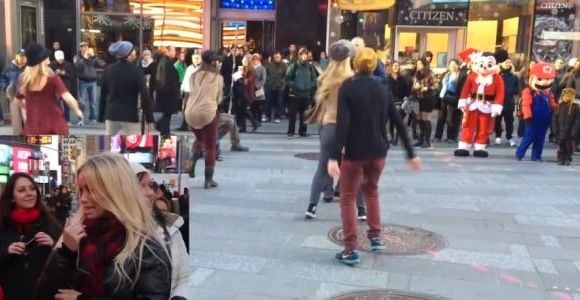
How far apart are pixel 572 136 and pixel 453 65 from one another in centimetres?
311

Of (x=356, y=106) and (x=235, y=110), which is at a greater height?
(x=356, y=106)

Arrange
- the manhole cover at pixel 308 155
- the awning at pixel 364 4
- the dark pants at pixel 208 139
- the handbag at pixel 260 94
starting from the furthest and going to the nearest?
the awning at pixel 364 4 → the handbag at pixel 260 94 → the manhole cover at pixel 308 155 → the dark pants at pixel 208 139

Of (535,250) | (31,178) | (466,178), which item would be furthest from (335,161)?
(466,178)

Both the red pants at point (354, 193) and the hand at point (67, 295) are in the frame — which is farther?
the red pants at point (354, 193)

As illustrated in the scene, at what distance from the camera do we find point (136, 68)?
7.51 metres

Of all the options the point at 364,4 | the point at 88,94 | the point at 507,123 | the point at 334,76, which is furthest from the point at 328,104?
the point at 364,4

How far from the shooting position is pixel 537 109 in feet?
35.2

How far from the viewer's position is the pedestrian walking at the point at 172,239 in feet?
8.08

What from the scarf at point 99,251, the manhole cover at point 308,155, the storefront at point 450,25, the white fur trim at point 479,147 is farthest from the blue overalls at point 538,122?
the scarf at point 99,251

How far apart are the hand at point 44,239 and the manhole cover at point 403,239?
10.3 ft

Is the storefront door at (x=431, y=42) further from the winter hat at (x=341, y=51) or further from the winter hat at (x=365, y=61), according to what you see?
the winter hat at (x=365, y=61)

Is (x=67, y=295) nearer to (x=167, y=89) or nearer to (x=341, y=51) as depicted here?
(x=341, y=51)

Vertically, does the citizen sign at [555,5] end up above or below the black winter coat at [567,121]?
above

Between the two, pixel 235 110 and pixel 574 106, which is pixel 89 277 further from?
pixel 235 110
